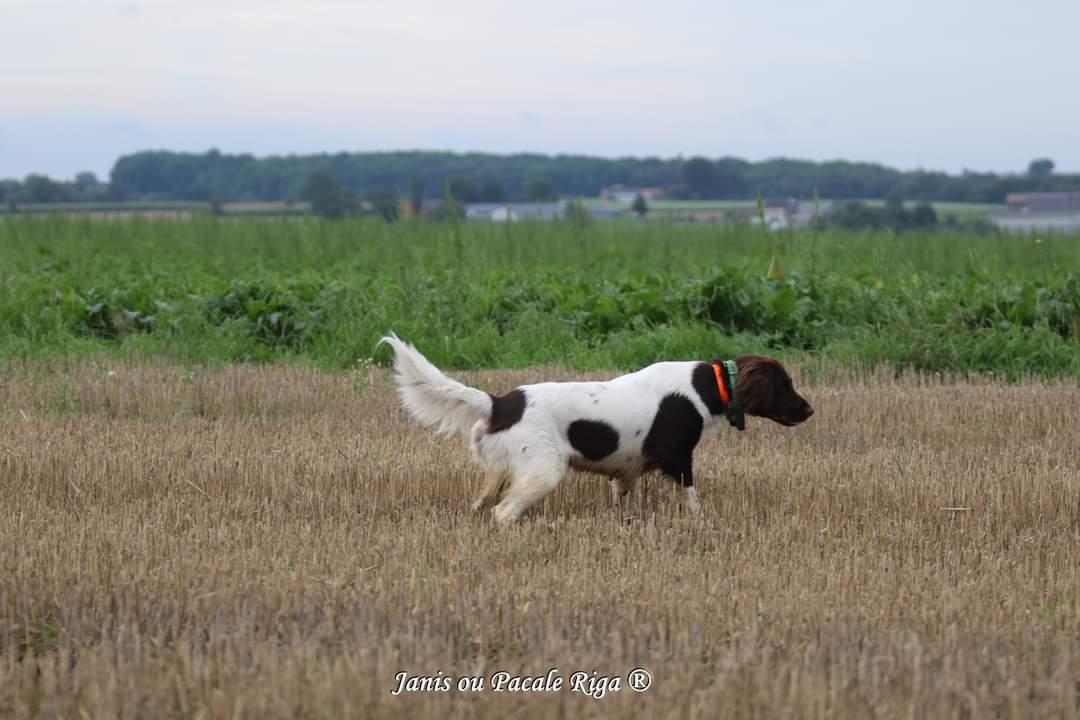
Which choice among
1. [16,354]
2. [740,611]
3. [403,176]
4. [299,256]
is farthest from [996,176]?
[740,611]

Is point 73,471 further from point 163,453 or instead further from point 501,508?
point 501,508

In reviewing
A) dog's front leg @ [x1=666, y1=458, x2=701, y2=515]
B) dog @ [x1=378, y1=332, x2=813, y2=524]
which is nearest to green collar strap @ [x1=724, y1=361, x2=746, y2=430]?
dog @ [x1=378, y1=332, x2=813, y2=524]

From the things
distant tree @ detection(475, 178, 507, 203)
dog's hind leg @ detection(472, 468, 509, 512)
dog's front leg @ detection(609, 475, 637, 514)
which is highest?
dog's hind leg @ detection(472, 468, 509, 512)

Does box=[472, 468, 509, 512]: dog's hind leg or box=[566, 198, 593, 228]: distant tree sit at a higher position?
box=[566, 198, 593, 228]: distant tree

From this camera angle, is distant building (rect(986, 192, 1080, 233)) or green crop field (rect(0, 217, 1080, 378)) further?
distant building (rect(986, 192, 1080, 233))

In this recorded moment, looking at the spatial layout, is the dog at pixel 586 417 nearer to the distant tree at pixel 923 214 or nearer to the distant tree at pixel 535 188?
the distant tree at pixel 923 214

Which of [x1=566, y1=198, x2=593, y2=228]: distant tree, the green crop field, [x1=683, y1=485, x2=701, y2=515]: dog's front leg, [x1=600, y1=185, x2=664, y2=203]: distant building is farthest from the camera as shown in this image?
[x1=600, y1=185, x2=664, y2=203]: distant building

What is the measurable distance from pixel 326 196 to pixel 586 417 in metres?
31.4

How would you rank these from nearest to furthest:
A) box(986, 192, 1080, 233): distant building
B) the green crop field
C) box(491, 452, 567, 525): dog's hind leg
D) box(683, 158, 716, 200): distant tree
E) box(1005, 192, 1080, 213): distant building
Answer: box(491, 452, 567, 525): dog's hind leg < the green crop field < box(986, 192, 1080, 233): distant building < box(1005, 192, 1080, 213): distant building < box(683, 158, 716, 200): distant tree

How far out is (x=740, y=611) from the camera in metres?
4.68

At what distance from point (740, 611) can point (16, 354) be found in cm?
839

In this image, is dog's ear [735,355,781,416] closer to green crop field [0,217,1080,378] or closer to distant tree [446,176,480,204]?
green crop field [0,217,1080,378]

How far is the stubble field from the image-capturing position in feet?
12.6

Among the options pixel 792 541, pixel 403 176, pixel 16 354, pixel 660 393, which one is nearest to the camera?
pixel 792 541
